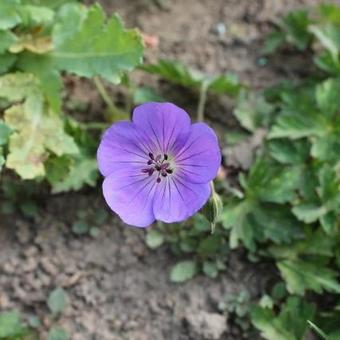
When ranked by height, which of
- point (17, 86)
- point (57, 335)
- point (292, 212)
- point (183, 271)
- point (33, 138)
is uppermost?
point (17, 86)

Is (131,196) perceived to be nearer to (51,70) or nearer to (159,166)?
(159,166)

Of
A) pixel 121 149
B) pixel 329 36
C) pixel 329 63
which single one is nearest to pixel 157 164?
Answer: pixel 121 149

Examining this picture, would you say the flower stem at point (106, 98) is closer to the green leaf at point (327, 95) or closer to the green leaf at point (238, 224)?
the green leaf at point (238, 224)

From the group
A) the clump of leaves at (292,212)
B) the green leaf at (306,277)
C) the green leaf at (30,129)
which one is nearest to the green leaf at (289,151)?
the clump of leaves at (292,212)

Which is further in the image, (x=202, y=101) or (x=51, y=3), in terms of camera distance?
(x=202, y=101)

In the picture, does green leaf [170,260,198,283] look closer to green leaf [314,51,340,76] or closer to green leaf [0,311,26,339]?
green leaf [0,311,26,339]

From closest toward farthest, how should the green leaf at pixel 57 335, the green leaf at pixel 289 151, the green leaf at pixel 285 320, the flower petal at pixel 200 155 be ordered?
1. the flower petal at pixel 200 155
2. the green leaf at pixel 285 320
3. the green leaf at pixel 57 335
4. the green leaf at pixel 289 151

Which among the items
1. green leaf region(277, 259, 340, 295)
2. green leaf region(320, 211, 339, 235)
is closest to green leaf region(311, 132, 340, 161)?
green leaf region(320, 211, 339, 235)
